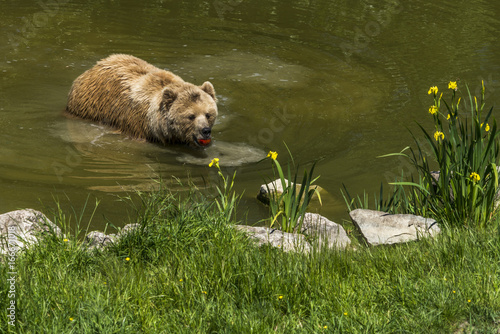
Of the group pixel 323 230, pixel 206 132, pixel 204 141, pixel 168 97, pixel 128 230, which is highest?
pixel 128 230

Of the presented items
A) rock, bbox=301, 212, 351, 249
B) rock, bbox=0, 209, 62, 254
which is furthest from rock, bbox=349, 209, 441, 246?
rock, bbox=0, 209, 62, 254

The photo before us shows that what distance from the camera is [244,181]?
8625 mm

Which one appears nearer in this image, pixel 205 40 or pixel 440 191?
pixel 440 191

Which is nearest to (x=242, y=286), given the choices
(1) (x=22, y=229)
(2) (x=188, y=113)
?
(1) (x=22, y=229)

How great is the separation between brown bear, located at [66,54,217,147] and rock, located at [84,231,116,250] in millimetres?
4475

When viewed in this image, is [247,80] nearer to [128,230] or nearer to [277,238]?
[277,238]

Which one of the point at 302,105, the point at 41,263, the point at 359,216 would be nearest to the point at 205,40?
the point at 302,105

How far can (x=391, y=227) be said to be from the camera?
6148mm

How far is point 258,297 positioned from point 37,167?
508 centimetres

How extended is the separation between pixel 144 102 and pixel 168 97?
51cm

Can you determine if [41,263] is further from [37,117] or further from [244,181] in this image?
[37,117]

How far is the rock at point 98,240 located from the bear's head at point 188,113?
4525mm

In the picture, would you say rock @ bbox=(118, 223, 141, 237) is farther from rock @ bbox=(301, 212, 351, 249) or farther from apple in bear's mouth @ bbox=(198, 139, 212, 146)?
apple in bear's mouth @ bbox=(198, 139, 212, 146)

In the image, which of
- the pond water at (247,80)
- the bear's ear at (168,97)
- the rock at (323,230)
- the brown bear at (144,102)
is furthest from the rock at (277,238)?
the bear's ear at (168,97)
